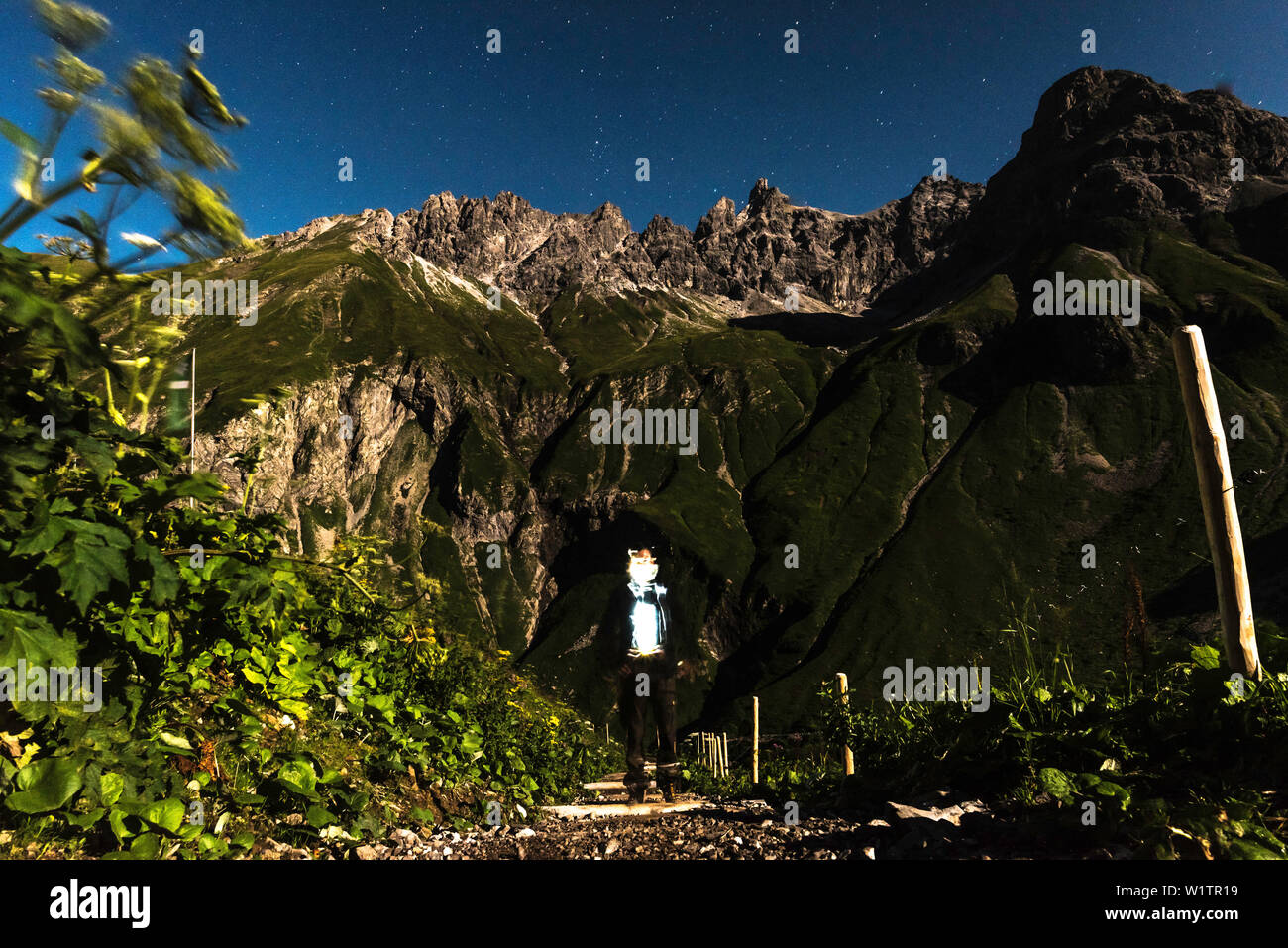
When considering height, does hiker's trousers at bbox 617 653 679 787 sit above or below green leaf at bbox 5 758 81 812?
below

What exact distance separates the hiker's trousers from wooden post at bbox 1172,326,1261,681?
568 cm

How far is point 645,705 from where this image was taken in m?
8.99

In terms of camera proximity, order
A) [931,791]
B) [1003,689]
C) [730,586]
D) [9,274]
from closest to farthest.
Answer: [9,274], [931,791], [1003,689], [730,586]

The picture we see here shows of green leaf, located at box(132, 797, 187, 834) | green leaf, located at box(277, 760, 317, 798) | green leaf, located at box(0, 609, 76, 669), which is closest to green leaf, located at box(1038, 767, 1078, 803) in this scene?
green leaf, located at box(277, 760, 317, 798)

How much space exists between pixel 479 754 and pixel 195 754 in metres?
3.28

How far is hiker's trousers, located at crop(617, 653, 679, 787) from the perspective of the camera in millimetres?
8688

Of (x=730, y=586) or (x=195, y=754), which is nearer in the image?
(x=195, y=754)

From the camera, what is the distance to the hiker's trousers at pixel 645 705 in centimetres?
869

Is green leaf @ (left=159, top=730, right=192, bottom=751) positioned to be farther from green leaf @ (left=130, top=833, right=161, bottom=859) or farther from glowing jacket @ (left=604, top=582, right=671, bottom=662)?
glowing jacket @ (left=604, top=582, right=671, bottom=662)

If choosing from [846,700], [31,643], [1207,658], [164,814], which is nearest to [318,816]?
[164,814]

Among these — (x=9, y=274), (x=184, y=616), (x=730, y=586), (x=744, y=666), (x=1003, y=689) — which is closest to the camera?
(x=9, y=274)
